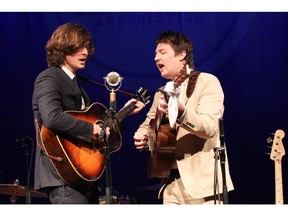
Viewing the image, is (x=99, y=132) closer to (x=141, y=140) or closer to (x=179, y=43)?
(x=141, y=140)

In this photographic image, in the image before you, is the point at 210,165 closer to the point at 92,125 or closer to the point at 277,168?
the point at 92,125

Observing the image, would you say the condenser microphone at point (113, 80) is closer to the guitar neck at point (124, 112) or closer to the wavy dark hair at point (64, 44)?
the guitar neck at point (124, 112)

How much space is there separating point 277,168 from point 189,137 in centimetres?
156

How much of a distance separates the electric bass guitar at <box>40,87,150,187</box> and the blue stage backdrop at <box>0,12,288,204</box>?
2.31 meters

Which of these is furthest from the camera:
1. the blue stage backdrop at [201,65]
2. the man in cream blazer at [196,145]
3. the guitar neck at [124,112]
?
the blue stage backdrop at [201,65]

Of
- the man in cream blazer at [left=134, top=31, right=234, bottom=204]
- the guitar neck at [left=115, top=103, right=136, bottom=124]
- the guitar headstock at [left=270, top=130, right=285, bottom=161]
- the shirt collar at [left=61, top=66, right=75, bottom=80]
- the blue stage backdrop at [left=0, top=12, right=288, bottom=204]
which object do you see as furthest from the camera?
the blue stage backdrop at [left=0, top=12, right=288, bottom=204]

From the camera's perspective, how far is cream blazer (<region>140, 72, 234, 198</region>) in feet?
11.7

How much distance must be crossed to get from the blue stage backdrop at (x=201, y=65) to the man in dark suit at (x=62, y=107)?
2217 mm

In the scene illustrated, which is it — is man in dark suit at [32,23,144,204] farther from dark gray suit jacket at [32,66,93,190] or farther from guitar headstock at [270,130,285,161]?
guitar headstock at [270,130,285,161]

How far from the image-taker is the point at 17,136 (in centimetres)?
625

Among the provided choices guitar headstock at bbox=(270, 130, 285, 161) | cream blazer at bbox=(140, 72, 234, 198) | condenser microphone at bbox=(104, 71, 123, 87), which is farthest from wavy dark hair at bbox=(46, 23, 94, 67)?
guitar headstock at bbox=(270, 130, 285, 161)

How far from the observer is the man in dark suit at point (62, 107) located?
143 inches

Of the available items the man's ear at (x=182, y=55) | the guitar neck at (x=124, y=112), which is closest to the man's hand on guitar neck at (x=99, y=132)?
the guitar neck at (x=124, y=112)
